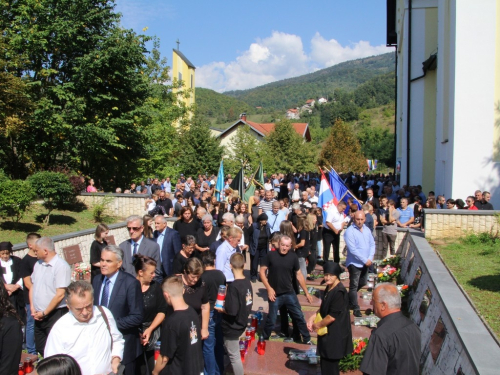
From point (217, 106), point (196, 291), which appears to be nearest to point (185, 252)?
point (196, 291)

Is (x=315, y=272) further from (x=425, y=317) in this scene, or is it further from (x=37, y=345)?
(x=37, y=345)

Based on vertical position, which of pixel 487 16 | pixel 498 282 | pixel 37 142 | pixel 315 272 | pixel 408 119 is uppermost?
pixel 487 16

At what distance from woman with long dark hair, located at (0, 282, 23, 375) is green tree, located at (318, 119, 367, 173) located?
151 ft

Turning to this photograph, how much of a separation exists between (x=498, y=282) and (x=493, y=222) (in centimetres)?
410

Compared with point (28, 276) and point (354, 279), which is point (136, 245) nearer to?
point (28, 276)

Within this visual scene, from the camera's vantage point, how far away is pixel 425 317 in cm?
700

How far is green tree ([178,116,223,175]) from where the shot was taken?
42.7 m

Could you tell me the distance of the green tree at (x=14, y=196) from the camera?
12.4m

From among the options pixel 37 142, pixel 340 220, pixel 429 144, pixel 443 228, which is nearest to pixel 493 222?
pixel 443 228

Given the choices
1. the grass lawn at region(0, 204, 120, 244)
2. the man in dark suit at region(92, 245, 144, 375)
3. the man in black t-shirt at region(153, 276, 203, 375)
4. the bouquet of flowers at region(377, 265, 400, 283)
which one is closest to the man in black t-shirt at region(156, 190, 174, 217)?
the grass lawn at region(0, 204, 120, 244)

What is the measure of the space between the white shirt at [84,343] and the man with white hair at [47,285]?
1.95 meters

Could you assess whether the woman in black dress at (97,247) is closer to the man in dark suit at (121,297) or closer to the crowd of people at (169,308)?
the crowd of people at (169,308)

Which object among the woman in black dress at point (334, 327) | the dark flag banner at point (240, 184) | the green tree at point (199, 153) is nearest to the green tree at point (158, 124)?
the green tree at point (199, 153)

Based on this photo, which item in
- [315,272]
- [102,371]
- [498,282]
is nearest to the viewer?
Answer: [102,371]
